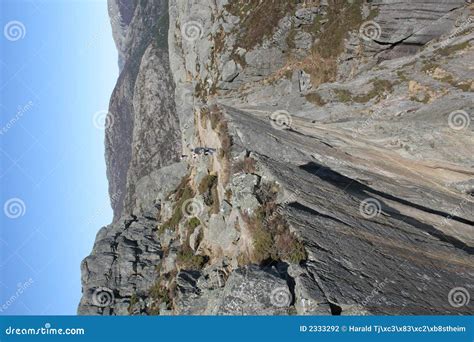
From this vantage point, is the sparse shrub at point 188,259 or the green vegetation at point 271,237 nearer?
the green vegetation at point 271,237

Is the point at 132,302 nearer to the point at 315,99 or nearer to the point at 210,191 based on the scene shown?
the point at 210,191

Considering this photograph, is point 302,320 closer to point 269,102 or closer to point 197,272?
point 197,272

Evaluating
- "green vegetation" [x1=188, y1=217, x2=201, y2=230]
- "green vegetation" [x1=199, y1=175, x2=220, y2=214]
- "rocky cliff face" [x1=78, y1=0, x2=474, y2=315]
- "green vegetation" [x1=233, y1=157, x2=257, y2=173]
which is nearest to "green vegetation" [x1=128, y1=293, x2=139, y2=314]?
"rocky cliff face" [x1=78, y1=0, x2=474, y2=315]

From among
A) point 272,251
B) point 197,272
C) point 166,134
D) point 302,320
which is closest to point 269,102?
point 197,272

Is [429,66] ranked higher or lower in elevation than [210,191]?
higher

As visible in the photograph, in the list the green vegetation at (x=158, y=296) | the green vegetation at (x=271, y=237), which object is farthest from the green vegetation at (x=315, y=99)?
the green vegetation at (x=158, y=296)

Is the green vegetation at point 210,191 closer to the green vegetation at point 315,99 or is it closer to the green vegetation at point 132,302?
the green vegetation at point 132,302

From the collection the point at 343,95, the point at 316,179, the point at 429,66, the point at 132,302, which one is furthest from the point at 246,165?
the point at 429,66

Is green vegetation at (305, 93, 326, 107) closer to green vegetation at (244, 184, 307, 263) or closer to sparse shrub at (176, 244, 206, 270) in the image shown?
sparse shrub at (176, 244, 206, 270)
